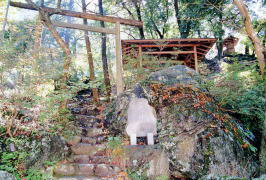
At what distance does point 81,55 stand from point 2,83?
260 cm

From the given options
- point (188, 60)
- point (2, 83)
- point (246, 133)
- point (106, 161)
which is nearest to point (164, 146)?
point (106, 161)

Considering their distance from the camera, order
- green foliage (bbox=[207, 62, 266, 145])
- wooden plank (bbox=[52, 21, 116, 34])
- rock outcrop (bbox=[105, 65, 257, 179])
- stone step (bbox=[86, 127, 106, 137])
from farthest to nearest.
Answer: wooden plank (bbox=[52, 21, 116, 34])
stone step (bbox=[86, 127, 106, 137])
green foliage (bbox=[207, 62, 266, 145])
rock outcrop (bbox=[105, 65, 257, 179])

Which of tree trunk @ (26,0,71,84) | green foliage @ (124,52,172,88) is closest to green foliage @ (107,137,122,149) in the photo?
tree trunk @ (26,0,71,84)

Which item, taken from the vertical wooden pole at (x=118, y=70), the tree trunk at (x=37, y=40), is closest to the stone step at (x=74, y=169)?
the tree trunk at (x=37, y=40)

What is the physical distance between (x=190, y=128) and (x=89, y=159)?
7.10 ft

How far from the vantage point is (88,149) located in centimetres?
404

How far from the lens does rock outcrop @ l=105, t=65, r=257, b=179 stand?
10.7 feet

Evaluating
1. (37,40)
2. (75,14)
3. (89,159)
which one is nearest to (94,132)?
(89,159)

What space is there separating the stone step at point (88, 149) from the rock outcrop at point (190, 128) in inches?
22.0

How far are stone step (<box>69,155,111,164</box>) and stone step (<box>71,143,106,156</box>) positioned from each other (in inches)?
5.4

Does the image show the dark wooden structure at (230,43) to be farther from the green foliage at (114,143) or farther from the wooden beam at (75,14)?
the green foliage at (114,143)

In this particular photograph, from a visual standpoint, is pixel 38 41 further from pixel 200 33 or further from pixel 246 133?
pixel 200 33

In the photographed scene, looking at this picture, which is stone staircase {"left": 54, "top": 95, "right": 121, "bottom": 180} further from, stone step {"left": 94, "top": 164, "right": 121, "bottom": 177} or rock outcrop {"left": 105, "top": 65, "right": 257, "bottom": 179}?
rock outcrop {"left": 105, "top": 65, "right": 257, "bottom": 179}

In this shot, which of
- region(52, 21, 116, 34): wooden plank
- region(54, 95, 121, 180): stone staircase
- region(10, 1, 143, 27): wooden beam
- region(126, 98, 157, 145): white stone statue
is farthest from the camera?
region(52, 21, 116, 34): wooden plank
